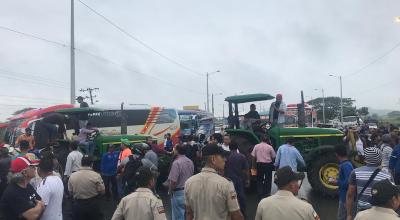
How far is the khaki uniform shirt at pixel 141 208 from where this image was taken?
13.7ft

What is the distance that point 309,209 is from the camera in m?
3.63

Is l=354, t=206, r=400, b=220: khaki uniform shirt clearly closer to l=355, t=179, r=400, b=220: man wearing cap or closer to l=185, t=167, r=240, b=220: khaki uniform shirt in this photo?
l=355, t=179, r=400, b=220: man wearing cap

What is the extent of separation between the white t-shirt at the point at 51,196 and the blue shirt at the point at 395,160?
630cm

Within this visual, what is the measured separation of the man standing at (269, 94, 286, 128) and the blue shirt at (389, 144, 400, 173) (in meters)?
3.05

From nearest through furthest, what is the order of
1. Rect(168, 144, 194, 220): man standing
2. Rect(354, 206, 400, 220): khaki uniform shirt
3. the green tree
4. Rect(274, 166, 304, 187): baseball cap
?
1. Rect(354, 206, 400, 220): khaki uniform shirt
2. Rect(274, 166, 304, 187): baseball cap
3. Rect(168, 144, 194, 220): man standing
4. the green tree

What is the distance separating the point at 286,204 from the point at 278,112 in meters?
7.46

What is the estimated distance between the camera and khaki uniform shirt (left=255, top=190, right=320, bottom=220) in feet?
11.9

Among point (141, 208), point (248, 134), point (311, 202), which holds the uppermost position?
point (248, 134)

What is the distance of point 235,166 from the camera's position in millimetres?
7789

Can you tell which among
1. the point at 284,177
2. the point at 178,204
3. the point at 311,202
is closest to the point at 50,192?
the point at 178,204

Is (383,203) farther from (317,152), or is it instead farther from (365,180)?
(317,152)

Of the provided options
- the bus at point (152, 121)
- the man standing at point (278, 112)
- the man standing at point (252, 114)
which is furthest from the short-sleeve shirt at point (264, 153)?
the bus at point (152, 121)

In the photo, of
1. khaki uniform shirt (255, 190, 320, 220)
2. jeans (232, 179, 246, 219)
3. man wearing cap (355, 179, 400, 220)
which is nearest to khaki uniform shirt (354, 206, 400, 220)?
man wearing cap (355, 179, 400, 220)

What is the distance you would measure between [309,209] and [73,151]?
6.99 meters
